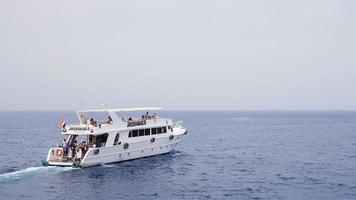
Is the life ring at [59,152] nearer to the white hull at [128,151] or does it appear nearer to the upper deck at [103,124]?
the white hull at [128,151]

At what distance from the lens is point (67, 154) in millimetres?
42312

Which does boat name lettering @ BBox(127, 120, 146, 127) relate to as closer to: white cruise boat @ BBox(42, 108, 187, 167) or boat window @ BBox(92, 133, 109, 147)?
white cruise boat @ BBox(42, 108, 187, 167)

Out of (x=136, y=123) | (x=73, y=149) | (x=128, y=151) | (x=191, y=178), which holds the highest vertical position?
(x=136, y=123)

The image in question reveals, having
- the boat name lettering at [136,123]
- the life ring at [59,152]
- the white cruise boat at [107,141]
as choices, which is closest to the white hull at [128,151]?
the white cruise boat at [107,141]

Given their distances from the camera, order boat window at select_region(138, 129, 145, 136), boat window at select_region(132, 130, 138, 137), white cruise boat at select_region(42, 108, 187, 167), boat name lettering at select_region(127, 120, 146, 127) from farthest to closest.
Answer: boat window at select_region(138, 129, 145, 136), boat window at select_region(132, 130, 138, 137), boat name lettering at select_region(127, 120, 146, 127), white cruise boat at select_region(42, 108, 187, 167)

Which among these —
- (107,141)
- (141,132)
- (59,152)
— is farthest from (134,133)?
(59,152)

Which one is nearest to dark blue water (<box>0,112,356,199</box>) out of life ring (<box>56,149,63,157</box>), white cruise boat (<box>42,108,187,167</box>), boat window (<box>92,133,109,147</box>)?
white cruise boat (<box>42,108,187,167</box>)

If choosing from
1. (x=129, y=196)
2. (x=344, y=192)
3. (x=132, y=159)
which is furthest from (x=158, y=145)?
(x=344, y=192)

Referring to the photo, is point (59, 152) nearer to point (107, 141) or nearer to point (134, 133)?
point (107, 141)

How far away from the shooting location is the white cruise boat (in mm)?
41656

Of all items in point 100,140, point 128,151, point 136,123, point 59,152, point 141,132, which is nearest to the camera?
point 59,152

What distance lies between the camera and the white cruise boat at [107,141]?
4166 centimetres

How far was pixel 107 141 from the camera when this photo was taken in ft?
142

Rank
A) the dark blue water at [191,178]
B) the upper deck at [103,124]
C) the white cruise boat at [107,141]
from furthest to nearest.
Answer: the upper deck at [103,124]
the white cruise boat at [107,141]
the dark blue water at [191,178]
